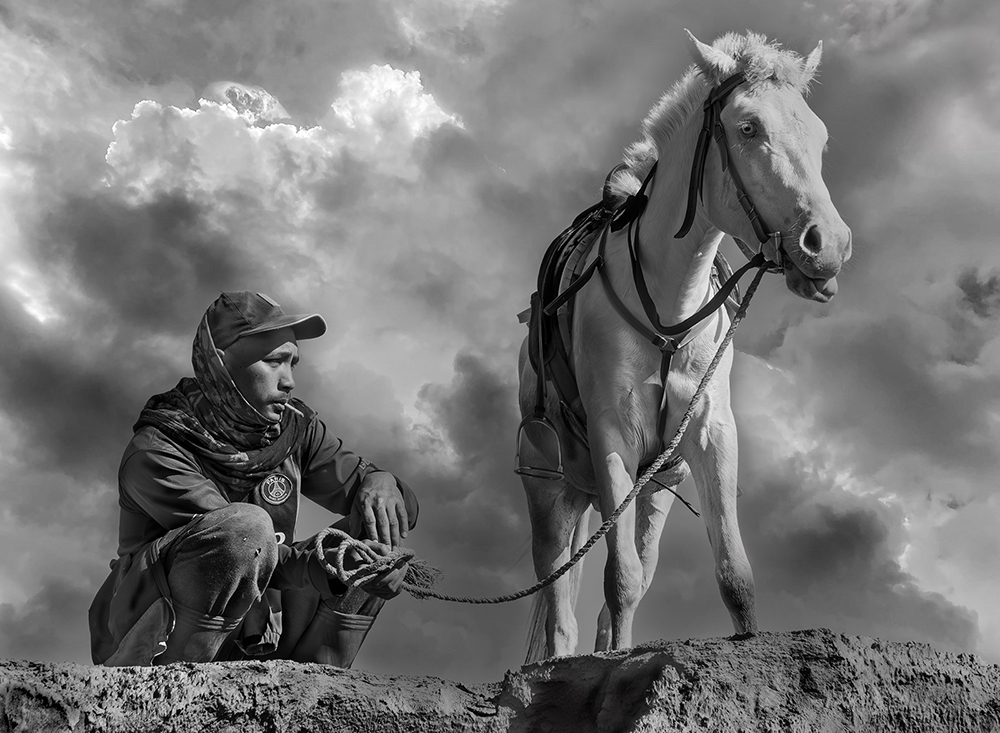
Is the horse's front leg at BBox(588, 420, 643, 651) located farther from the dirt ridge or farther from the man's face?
the man's face

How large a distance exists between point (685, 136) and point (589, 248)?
3.06 feet

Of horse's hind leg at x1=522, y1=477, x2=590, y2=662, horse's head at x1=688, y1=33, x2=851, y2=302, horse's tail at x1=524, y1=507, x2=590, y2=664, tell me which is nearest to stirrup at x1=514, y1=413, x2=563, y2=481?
horse's hind leg at x1=522, y1=477, x2=590, y2=662

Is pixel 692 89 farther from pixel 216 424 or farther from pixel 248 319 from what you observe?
pixel 216 424

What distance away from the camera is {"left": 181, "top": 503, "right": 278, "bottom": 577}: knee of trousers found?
312 centimetres

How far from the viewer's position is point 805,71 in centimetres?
458

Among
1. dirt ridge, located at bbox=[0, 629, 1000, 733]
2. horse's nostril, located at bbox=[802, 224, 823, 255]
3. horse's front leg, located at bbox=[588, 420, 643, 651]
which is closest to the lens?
dirt ridge, located at bbox=[0, 629, 1000, 733]

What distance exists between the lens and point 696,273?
4.63 metres

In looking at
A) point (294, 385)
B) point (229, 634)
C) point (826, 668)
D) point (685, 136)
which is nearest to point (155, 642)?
point (229, 634)

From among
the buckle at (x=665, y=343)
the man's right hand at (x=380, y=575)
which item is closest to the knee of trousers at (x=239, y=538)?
the man's right hand at (x=380, y=575)

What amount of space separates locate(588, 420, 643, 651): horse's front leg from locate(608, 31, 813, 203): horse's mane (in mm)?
1488

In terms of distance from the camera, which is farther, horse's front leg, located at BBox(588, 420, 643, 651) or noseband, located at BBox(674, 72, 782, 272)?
noseband, located at BBox(674, 72, 782, 272)

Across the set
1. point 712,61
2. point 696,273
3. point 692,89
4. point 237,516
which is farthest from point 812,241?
point 237,516

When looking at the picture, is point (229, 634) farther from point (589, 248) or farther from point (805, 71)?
point (805, 71)

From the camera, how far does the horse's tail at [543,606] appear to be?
5.45 m
